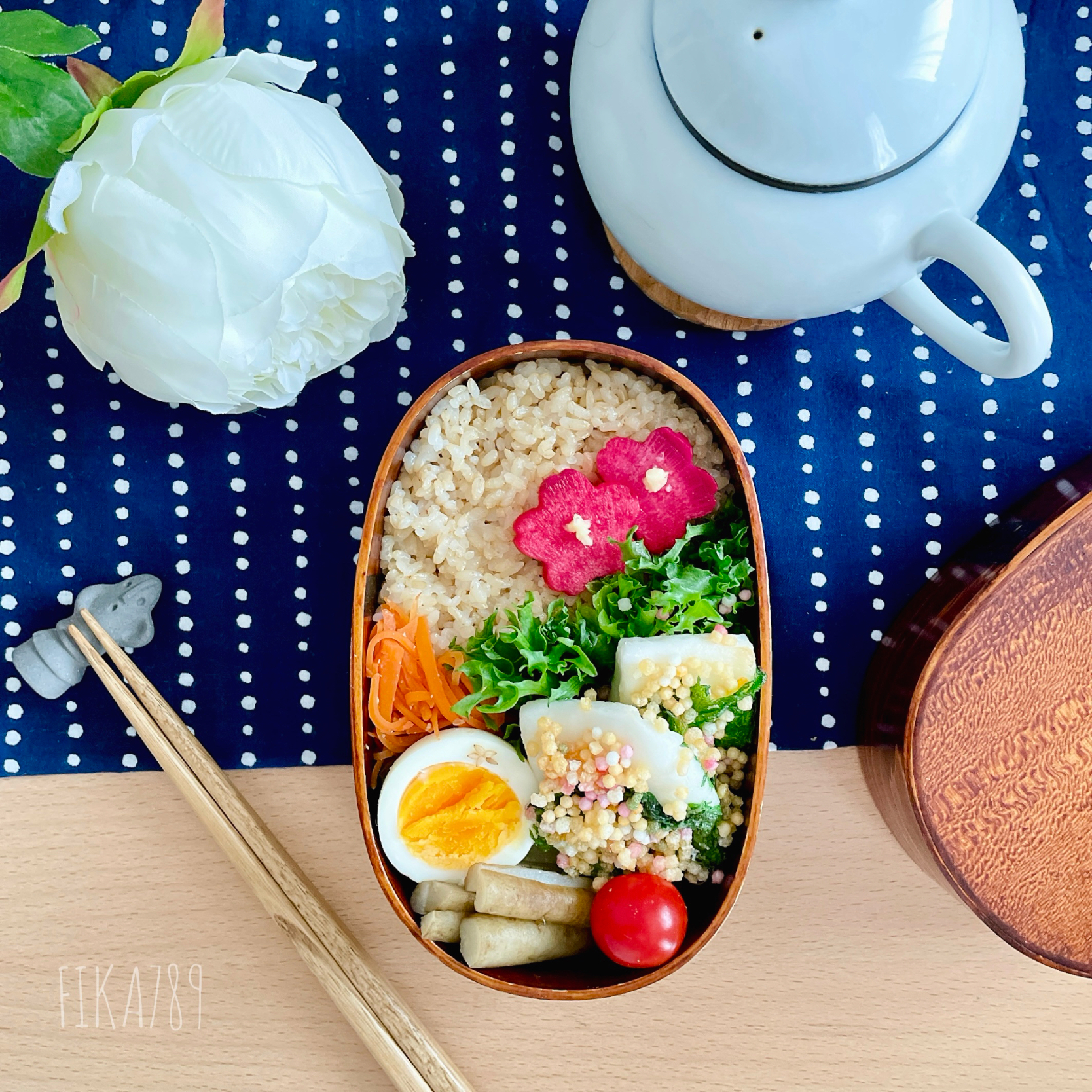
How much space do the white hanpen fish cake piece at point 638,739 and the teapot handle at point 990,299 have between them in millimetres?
460

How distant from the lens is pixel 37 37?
74cm

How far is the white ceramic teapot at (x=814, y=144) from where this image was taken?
0.69 metres

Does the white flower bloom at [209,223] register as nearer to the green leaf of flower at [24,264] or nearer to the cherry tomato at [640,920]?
the green leaf of flower at [24,264]

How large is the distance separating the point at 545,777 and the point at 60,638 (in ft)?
1.97

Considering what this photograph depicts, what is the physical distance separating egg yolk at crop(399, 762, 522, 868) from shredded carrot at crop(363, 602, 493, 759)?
59 millimetres

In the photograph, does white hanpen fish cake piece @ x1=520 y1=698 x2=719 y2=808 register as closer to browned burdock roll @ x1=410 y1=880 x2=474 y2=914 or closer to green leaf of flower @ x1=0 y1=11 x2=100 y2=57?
browned burdock roll @ x1=410 y1=880 x2=474 y2=914

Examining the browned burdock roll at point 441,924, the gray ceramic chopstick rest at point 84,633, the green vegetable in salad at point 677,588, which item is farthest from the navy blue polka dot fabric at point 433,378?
the browned burdock roll at point 441,924

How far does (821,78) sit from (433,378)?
592mm

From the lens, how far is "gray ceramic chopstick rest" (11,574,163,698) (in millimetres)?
1121

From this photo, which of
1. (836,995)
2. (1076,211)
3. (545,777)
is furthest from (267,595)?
(1076,211)

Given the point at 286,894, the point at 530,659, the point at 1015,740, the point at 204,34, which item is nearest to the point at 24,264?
the point at 204,34

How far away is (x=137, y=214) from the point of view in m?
0.85

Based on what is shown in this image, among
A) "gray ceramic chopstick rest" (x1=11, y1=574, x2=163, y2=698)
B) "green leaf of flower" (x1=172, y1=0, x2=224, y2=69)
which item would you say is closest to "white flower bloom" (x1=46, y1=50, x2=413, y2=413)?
"green leaf of flower" (x1=172, y1=0, x2=224, y2=69)

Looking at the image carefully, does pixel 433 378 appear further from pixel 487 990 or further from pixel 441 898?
pixel 487 990
